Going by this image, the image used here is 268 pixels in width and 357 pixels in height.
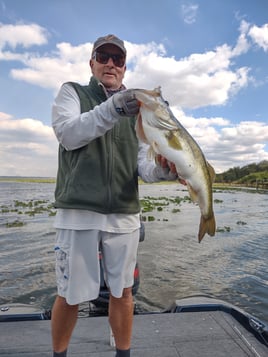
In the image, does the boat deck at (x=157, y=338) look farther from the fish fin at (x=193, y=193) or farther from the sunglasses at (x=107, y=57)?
the sunglasses at (x=107, y=57)

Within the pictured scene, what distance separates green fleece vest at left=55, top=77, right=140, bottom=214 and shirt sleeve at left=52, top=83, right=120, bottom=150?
0.20 meters

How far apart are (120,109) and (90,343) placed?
8.65 feet

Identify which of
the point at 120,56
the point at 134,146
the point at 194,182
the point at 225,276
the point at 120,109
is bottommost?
the point at 225,276

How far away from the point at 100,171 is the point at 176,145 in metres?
0.70

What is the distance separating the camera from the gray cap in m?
2.96

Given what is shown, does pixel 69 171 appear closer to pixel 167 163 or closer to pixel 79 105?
pixel 79 105

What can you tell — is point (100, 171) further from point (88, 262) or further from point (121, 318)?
point (121, 318)

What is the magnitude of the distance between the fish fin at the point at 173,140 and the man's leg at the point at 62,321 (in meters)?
1.56

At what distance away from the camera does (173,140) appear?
8.11 ft

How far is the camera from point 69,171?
2.78 m

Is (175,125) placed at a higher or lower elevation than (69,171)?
higher

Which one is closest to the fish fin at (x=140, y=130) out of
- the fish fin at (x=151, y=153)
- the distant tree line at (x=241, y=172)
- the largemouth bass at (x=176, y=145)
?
the largemouth bass at (x=176, y=145)

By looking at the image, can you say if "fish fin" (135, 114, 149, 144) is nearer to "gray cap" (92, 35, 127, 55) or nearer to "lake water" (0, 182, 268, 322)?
"gray cap" (92, 35, 127, 55)

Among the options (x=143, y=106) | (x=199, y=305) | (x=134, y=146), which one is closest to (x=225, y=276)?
(x=199, y=305)
